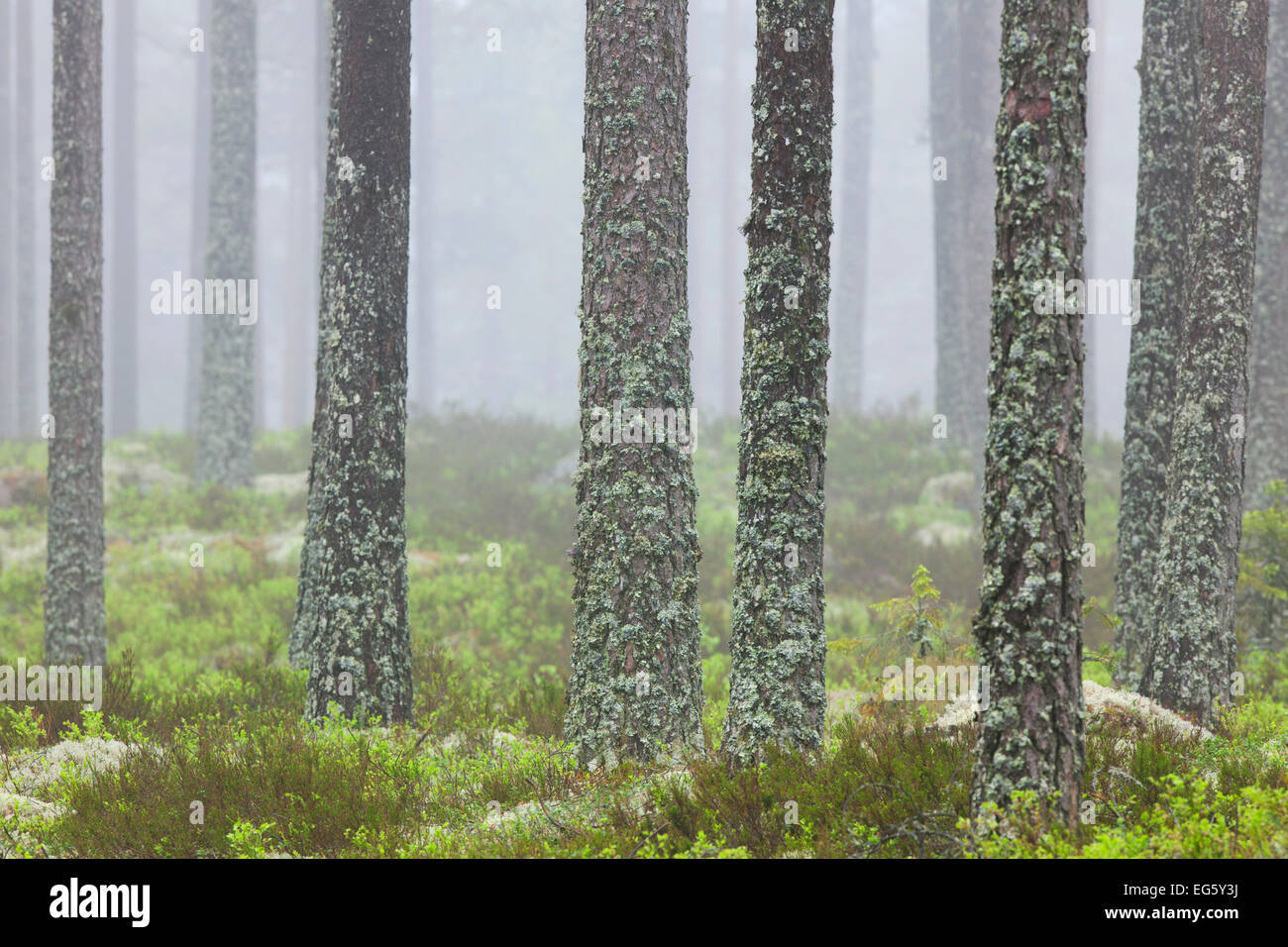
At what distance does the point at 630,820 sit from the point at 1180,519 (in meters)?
4.56

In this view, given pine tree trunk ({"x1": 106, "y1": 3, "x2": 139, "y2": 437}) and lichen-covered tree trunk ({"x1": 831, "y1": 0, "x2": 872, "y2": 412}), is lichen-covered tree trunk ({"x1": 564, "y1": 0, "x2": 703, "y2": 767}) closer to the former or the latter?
lichen-covered tree trunk ({"x1": 831, "y1": 0, "x2": 872, "y2": 412})

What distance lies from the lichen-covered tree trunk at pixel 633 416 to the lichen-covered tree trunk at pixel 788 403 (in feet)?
2.27

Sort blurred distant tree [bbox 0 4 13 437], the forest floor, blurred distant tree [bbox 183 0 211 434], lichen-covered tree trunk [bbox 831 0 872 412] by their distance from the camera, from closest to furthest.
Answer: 1. the forest floor
2. blurred distant tree [bbox 0 4 13 437]
3. lichen-covered tree trunk [bbox 831 0 872 412]
4. blurred distant tree [bbox 183 0 211 434]

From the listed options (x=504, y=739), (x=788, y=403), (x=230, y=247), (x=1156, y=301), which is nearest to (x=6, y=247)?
(x=230, y=247)

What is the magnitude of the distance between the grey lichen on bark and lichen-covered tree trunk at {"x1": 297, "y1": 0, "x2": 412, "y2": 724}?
5442 millimetres

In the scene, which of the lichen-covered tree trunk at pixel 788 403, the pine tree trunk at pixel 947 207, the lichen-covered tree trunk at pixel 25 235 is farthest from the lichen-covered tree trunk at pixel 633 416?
the lichen-covered tree trunk at pixel 25 235

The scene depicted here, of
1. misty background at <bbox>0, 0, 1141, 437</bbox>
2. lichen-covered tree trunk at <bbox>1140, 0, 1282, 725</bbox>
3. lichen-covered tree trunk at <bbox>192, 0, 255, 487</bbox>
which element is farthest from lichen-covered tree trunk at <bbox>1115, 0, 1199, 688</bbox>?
misty background at <bbox>0, 0, 1141, 437</bbox>

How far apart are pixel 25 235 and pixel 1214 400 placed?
26104mm

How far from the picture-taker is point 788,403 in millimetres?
5812

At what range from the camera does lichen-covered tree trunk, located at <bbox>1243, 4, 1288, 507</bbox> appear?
11070 millimetres

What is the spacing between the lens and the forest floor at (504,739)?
4859 millimetres

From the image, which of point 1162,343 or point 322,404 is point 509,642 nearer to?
point 322,404

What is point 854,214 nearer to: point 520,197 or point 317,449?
point 317,449
